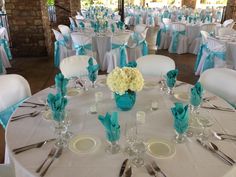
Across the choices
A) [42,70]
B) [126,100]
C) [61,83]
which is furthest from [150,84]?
[42,70]

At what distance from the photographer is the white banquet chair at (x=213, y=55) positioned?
4.23 metres

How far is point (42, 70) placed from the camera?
5.26m

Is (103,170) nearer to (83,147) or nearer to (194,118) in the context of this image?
(83,147)

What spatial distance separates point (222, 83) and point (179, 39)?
4.71 m

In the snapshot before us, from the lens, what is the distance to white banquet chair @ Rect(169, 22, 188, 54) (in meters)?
6.65

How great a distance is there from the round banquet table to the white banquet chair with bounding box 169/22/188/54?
4976mm

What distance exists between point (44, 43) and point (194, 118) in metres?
5.24

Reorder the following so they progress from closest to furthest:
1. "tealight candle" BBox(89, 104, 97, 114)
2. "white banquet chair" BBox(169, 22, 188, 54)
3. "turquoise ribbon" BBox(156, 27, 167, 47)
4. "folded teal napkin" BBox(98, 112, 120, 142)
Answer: "folded teal napkin" BBox(98, 112, 120, 142) < "tealight candle" BBox(89, 104, 97, 114) < "white banquet chair" BBox(169, 22, 188, 54) < "turquoise ribbon" BBox(156, 27, 167, 47)

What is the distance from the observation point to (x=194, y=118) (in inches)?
65.6

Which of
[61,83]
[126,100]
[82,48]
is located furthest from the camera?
[82,48]

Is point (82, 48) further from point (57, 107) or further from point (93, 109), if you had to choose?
point (57, 107)

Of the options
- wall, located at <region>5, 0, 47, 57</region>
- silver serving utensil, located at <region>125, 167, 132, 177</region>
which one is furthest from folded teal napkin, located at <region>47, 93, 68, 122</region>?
wall, located at <region>5, 0, 47, 57</region>

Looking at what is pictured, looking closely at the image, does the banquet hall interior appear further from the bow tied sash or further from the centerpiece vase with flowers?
the bow tied sash

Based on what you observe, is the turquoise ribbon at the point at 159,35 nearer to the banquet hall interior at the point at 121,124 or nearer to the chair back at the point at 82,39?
the chair back at the point at 82,39
